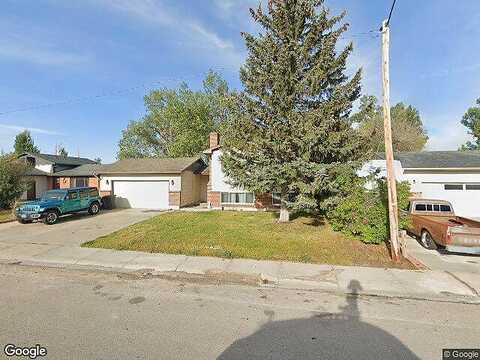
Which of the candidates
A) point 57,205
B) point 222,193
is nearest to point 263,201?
point 222,193

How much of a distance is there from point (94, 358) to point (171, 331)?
1.06 meters

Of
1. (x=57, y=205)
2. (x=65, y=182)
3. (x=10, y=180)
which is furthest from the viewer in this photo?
(x=65, y=182)

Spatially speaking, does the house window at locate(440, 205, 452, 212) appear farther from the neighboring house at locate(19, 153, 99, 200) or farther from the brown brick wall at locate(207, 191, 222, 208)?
the neighboring house at locate(19, 153, 99, 200)

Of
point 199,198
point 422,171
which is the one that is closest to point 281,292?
point 422,171

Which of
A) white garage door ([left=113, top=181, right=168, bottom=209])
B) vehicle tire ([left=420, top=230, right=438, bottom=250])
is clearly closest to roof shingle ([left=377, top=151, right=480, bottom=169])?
vehicle tire ([left=420, top=230, right=438, bottom=250])

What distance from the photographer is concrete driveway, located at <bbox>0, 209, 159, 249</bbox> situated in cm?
989

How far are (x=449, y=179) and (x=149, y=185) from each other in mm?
19875

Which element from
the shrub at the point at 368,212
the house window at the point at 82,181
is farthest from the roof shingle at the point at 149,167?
the shrub at the point at 368,212

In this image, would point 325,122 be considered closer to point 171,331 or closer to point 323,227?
point 323,227

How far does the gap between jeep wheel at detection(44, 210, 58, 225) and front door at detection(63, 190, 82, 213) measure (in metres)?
0.70

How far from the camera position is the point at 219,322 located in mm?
4336

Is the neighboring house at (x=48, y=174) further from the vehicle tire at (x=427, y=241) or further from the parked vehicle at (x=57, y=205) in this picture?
the vehicle tire at (x=427, y=241)

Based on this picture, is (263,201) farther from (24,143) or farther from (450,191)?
(24,143)

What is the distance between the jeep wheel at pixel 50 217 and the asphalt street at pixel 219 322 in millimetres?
8539
